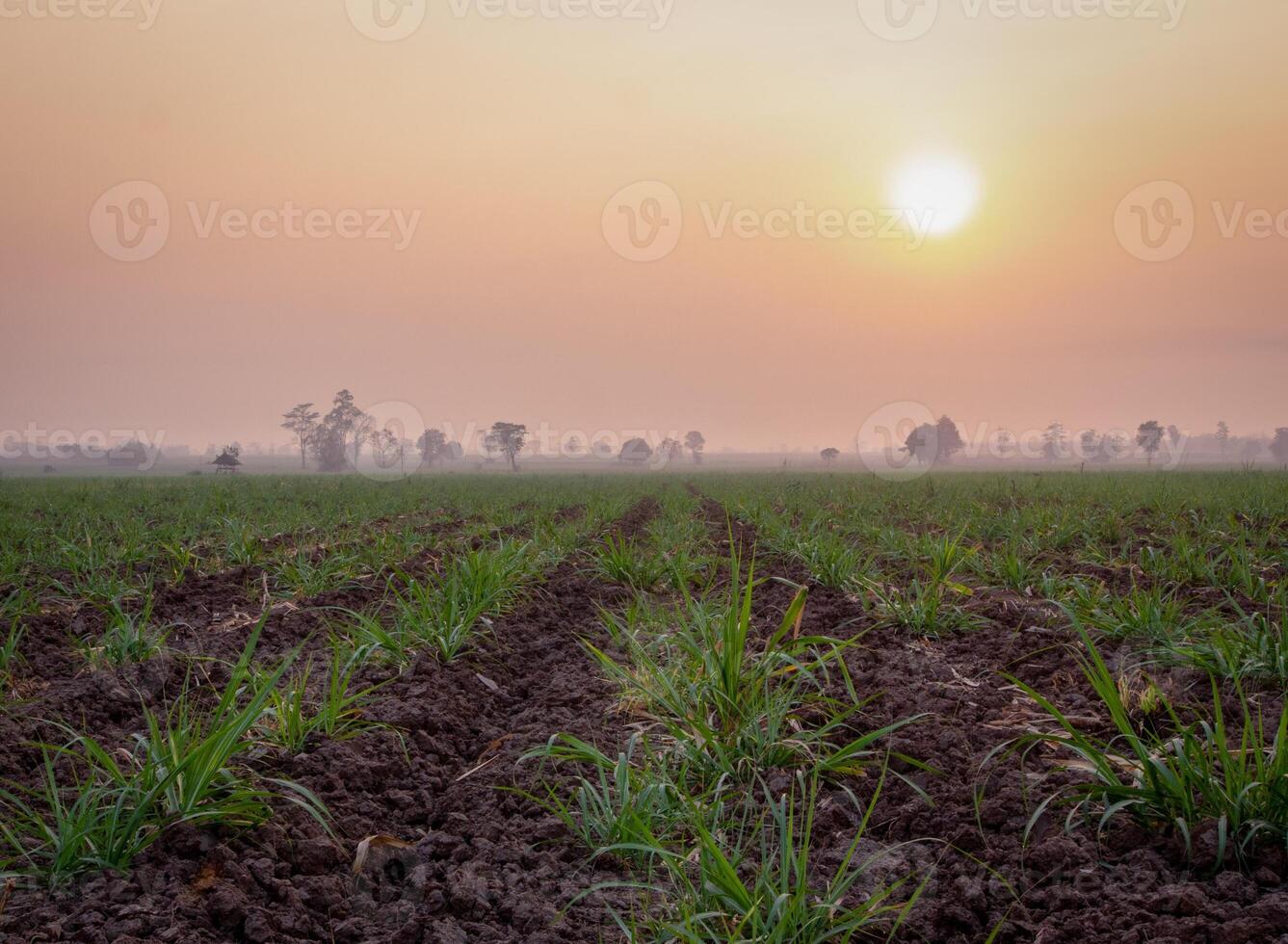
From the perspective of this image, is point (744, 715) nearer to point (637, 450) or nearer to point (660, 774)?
point (660, 774)

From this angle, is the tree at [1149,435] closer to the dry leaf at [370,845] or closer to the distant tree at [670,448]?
the distant tree at [670,448]

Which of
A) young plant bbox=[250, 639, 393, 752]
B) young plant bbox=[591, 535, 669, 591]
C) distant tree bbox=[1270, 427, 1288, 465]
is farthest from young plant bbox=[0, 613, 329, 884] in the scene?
distant tree bbox=[1270, 427, 1288, 465]

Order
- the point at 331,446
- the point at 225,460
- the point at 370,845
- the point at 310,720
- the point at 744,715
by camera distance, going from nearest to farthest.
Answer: the point at 370,845
the point at 744,715
the point at 310,720
the point at 225,460
the point at 331,446

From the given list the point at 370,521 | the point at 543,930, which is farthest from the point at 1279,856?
the point at 370,521

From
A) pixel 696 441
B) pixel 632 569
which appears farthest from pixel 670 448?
pixel 632 569

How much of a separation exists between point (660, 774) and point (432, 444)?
156438 mm

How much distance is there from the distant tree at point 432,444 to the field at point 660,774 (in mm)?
150848

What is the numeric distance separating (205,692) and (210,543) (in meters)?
6.46

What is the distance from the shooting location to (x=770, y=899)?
2094 mm

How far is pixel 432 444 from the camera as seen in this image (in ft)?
504

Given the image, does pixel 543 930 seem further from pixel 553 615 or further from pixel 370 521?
pixel 370 521

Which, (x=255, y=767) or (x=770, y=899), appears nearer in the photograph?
(x=770, y=899)

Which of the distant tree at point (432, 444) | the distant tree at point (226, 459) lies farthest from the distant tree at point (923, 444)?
the distant tree at point (226, 459)

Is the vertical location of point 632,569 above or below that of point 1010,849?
above
